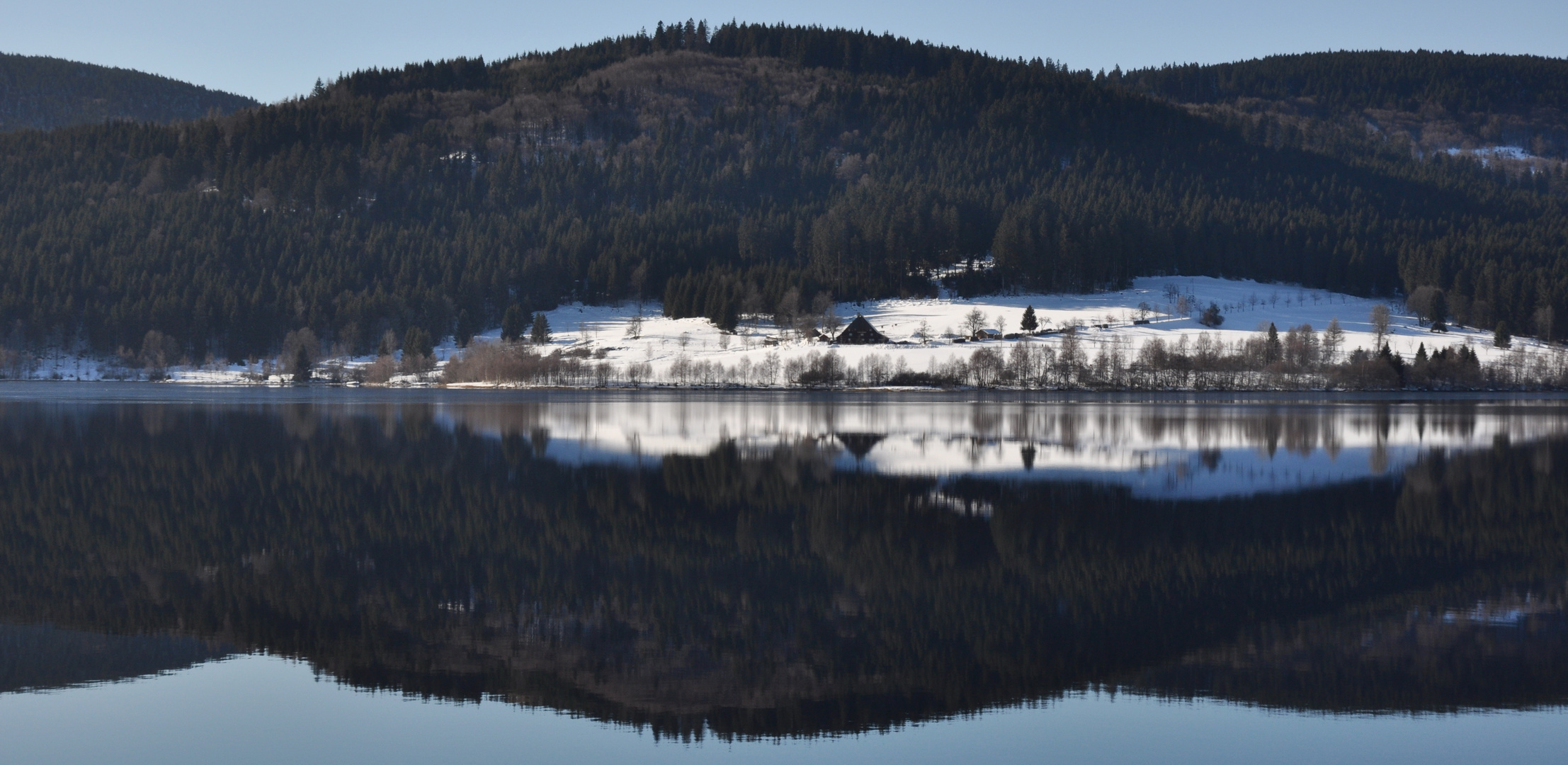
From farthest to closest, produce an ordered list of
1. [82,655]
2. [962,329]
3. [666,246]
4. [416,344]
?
[666,246], [416,344], [962,329], [82,655]

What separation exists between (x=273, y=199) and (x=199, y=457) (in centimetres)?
17829

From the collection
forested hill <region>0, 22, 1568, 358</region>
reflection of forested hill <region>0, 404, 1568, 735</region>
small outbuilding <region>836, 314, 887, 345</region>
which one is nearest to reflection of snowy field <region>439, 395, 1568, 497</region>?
reflection of forested hill <region>0, 404, 1568, 735</region>

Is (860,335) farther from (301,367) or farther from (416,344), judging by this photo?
(301,367)

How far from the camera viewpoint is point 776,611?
1528cm

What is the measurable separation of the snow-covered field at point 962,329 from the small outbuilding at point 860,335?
5.28ft

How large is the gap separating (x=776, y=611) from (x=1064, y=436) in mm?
32925

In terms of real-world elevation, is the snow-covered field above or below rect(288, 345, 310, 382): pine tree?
above

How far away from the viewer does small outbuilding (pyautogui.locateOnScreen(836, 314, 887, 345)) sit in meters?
116

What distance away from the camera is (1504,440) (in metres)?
43.3

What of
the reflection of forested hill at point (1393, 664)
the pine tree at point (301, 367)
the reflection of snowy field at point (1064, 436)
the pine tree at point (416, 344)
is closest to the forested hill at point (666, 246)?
the pine tree at point (416, 344)

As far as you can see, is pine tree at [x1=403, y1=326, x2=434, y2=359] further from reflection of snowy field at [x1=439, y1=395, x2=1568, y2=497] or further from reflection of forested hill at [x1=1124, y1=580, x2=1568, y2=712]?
reflection of forested hill at [x1=1124, y1=580, x2=1568, y2=712]

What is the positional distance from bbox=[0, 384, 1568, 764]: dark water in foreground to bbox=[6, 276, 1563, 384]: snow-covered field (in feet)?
264

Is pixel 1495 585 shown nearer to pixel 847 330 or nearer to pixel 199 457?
pixel 199 457

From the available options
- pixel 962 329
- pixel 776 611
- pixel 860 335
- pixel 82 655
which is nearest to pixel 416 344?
pixel 860 335
